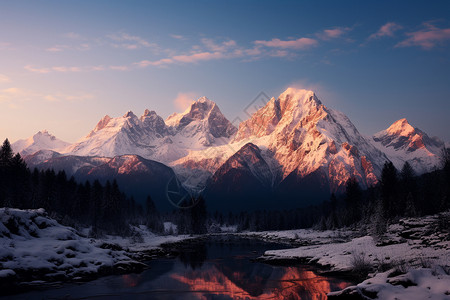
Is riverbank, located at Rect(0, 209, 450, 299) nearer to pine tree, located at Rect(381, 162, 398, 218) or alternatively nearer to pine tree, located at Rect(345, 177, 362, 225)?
pine tree, located at Rect(381, 162, 398, 218)

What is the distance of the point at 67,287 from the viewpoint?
113ft

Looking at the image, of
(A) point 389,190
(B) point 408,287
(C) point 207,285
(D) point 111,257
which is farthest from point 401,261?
(A) point 389,190

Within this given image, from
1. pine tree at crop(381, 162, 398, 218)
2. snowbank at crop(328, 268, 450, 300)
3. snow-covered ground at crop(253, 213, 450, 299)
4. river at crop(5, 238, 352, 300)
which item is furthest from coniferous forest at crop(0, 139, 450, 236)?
snowbank at crop(328, 268, 450, 300)

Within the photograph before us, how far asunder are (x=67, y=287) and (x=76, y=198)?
78.3 meters

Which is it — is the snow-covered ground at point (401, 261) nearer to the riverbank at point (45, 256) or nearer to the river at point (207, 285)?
the river at point (207, 285)

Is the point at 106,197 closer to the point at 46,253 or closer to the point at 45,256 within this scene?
the point at 46,253

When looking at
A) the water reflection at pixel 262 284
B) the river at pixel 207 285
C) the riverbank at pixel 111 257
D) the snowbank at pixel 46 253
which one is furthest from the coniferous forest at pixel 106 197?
the water reflection at pixel 262 284

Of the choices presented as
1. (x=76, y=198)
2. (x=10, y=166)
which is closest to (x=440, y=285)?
(x=10, y=166)

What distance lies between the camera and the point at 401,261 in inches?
1369

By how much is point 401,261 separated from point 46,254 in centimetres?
3747

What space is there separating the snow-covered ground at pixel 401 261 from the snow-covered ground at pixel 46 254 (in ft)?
79.3

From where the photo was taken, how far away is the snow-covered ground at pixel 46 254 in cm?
3718

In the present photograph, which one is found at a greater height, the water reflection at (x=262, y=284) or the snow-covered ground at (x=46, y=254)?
the snow-covered ground at (x=46, y=254)

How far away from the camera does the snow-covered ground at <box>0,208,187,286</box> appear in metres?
37.2
